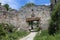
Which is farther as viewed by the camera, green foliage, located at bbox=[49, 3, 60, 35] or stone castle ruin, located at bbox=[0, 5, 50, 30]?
stone castle ruin, located at bbox=[0, 5, 50, 30]

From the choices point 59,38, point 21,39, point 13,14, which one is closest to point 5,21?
point 13,14

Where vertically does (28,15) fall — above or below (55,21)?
above

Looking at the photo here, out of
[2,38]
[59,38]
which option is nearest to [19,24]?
[2,38]

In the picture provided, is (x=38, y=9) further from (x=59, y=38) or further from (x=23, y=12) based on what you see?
(x=59, y=38)

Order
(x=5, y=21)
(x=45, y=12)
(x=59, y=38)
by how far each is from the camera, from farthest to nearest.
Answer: (x=45, y=12) → (x=5, y=21) → (x=59, y=38)

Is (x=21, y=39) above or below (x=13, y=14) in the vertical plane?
below

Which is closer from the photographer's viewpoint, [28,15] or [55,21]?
[55,21]

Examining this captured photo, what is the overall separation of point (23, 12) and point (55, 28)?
737 centimetres

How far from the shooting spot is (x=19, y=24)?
23281mm

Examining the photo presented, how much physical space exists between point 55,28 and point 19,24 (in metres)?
6.83

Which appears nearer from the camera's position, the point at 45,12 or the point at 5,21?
the point at 5,21

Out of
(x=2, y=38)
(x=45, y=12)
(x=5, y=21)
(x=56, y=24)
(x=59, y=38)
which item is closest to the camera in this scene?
(x=59, y=38)

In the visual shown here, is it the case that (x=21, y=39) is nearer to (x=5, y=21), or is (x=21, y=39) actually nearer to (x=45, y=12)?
(x=5, y=21)

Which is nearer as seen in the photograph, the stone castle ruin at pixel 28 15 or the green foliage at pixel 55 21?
the green foliage at pixel 55 21
